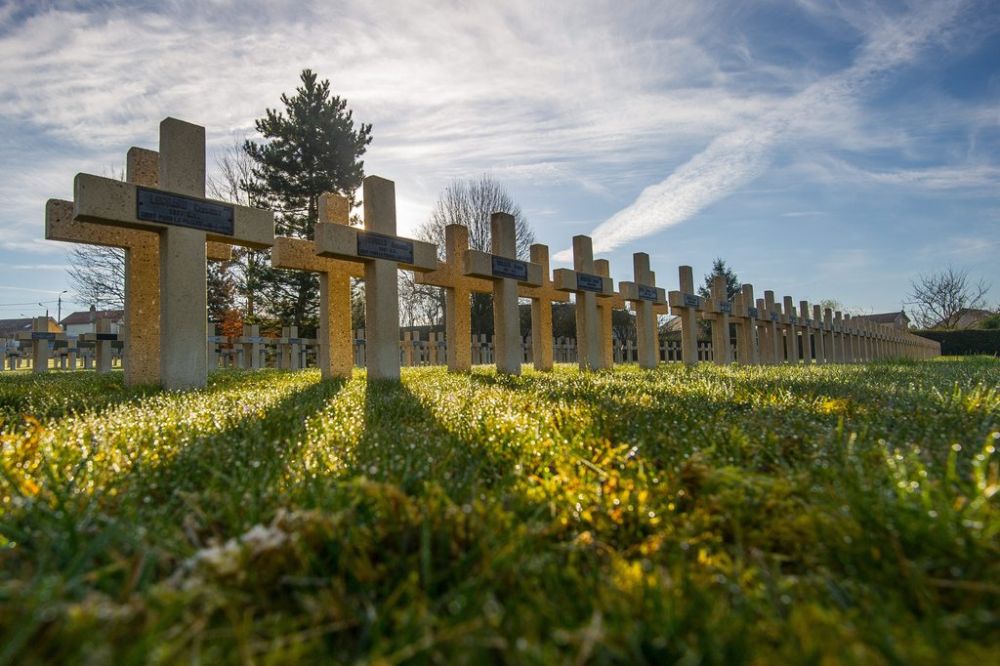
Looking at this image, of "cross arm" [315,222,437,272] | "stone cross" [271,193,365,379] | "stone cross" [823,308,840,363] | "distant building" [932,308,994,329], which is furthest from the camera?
"distant building" [932,308,994,329]

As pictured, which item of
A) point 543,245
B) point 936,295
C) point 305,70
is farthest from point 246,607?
point 936,295

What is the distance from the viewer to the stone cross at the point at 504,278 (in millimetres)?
8258

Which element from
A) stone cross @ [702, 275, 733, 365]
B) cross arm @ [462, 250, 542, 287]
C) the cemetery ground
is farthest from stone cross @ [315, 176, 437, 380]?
stone cross @ [702, 275, 733, 365]

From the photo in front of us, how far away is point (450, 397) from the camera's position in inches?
173

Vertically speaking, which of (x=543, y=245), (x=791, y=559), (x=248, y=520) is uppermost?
(x=543, y=245)

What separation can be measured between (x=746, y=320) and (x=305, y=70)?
22.9 metres

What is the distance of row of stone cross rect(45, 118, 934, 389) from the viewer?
230 inches

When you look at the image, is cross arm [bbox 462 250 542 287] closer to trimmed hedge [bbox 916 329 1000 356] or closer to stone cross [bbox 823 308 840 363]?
stone cross [bbox 823 308 840 363]

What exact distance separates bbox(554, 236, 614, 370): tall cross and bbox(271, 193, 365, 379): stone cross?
3.82 meters

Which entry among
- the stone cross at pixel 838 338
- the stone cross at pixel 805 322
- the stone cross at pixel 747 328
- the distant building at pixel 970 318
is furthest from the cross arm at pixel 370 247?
the distant building at pixel 970 318

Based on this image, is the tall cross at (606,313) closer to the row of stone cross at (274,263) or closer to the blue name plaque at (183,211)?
the row of stone cross at (274,263)

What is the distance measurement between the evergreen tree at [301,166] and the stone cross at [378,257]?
19.0m

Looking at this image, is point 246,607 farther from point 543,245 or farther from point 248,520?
point 543,245

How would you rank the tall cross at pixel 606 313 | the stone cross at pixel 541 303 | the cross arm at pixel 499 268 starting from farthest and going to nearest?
the tall cross at pixel 606 313
the stone cross at pixel 541 303
the cross arm at pixel 499 268
